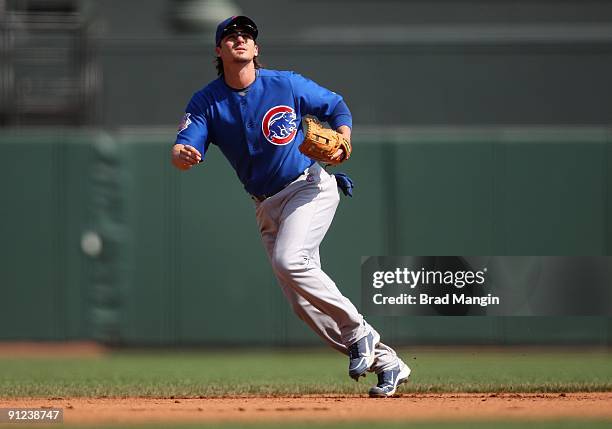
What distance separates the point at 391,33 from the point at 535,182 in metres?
3.04

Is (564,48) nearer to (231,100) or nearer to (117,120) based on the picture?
(117,120)

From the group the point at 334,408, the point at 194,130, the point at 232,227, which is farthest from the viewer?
the point at 232,227

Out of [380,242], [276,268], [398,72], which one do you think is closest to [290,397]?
[276,268]

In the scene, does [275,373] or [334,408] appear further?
[275,373]

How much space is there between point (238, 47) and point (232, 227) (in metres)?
4.56

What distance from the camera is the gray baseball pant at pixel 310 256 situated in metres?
5.73

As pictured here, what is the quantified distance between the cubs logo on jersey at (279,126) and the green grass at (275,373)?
1430 millimetres

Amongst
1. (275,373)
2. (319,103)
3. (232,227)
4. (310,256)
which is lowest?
(275,373)

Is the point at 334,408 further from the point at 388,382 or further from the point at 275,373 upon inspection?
the point at 275,373

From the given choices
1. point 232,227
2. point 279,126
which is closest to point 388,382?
point 279,126

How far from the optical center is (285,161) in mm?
5824

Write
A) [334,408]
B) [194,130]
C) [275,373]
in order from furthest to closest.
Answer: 1. [275,373]
2. [194,130]
3. [334,408]

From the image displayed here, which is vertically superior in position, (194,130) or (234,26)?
(234,26)

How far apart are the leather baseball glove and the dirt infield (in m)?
1.14
